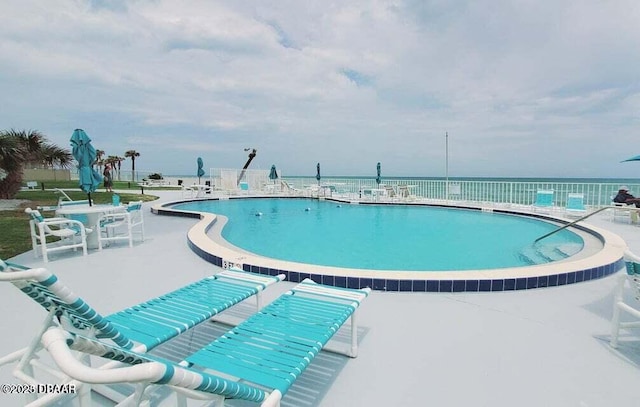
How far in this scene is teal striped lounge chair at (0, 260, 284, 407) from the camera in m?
1.18

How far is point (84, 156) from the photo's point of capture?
16.5 feet

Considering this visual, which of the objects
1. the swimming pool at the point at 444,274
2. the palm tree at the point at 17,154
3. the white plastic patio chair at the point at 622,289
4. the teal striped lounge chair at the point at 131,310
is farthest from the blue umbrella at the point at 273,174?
the white plastic patio chair at the point at 622,289

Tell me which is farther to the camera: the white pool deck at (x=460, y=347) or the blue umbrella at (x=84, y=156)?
the blue umbrella at (x=84, y=156)

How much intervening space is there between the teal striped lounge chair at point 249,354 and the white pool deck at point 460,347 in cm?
30

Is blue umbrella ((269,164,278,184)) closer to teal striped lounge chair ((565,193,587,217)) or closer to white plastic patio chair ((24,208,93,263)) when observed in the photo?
white plastic patio chair ((24,208,93,263))

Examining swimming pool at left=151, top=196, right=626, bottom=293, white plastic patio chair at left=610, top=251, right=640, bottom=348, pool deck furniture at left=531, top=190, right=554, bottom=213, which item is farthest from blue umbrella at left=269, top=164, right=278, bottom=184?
white plastic patio chair at left=610, top=251, right=640, bottom=348

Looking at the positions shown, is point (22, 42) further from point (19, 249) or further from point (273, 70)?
point (273, 70)

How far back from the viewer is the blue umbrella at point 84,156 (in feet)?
16.1

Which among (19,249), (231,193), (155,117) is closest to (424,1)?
(19,249)

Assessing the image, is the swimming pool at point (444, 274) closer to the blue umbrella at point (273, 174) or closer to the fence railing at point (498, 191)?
the fence railing at point (498, 191)

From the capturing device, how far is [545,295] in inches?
120

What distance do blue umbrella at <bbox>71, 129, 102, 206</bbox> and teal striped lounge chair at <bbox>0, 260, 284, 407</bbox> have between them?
383cm

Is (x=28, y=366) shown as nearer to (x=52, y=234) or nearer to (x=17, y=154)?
(x=52, y=234)

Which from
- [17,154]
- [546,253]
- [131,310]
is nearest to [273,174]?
[17,154]
